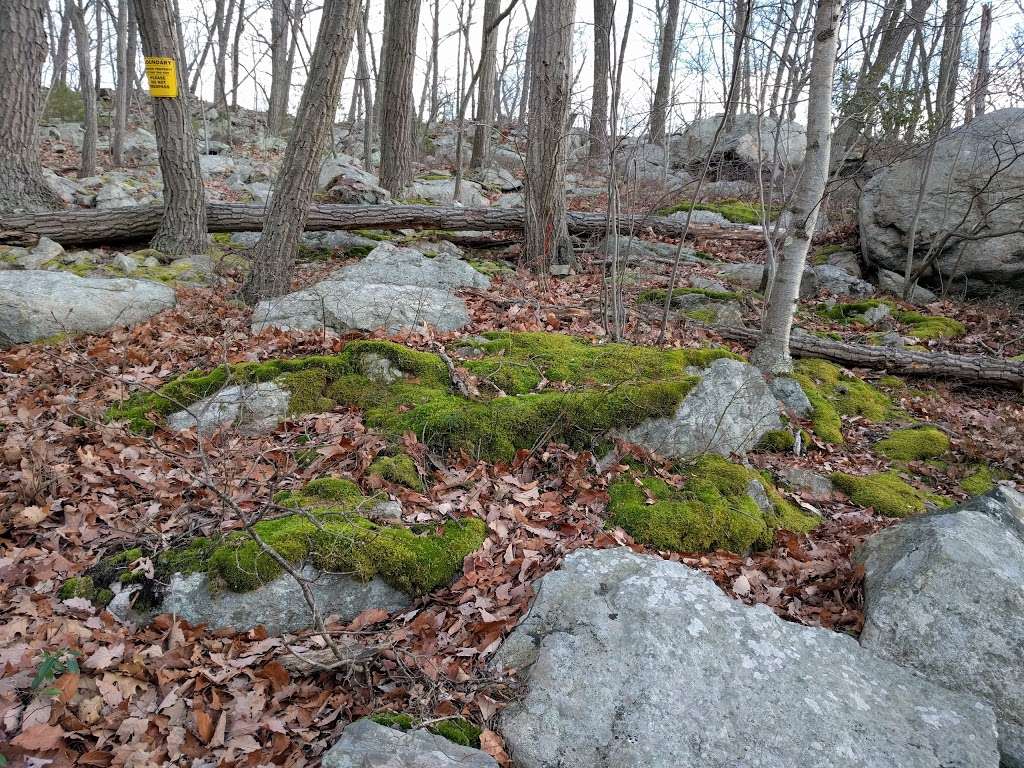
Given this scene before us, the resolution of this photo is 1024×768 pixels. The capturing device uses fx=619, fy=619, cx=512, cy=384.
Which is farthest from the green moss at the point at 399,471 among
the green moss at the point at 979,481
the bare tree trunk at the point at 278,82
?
the bare tree trunk at the point at 278,82

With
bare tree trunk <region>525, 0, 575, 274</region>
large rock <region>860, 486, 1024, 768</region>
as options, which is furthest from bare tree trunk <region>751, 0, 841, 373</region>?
bare tree trunk <region>525, 0, 575, 274</region>

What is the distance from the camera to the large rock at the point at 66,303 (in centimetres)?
611

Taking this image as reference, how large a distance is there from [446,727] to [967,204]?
10.8m

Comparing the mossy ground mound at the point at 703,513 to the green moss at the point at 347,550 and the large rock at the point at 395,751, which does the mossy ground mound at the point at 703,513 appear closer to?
the green moss at the point at 347,550

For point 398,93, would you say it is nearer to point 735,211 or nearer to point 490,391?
point 735,211

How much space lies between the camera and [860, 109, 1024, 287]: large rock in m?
9.11

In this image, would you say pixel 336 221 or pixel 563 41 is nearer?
pixel 563 41

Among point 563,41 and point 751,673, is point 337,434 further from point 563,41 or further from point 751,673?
point 563,41

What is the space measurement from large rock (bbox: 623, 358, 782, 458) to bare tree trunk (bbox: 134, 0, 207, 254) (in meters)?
7.16

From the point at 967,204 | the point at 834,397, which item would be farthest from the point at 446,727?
the point at 967,204

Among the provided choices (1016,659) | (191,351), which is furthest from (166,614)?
(1016,659)

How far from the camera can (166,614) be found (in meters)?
3.10

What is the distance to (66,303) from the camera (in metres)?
6.35

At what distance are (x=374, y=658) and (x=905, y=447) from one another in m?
4.83
